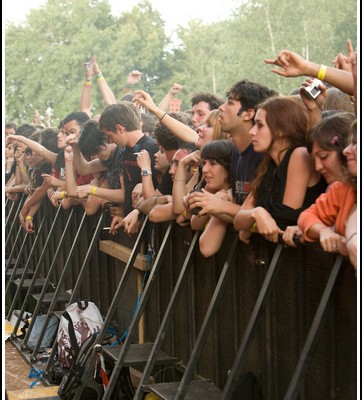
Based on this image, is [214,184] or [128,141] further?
[128,141]

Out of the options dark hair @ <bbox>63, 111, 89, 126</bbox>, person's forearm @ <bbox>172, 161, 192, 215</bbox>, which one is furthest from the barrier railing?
dark hair @ <bbox>63, 111, 89, 126</bbox>

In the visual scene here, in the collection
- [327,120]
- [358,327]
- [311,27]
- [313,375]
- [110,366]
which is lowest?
[110,366]

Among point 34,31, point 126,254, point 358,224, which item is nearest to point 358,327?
point 358,224

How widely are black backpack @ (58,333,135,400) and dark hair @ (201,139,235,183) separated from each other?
1861mm

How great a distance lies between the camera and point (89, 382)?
25.3ft

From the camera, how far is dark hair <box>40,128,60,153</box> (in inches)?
476

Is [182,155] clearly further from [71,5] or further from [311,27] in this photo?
[71,5]

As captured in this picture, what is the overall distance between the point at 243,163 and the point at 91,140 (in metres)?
3.63

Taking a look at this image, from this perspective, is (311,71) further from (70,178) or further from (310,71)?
(70,178)

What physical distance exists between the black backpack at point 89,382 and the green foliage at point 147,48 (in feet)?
163

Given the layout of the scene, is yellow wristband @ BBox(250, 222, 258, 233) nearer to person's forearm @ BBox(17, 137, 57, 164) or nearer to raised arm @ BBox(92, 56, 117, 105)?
raised arm @ BBox(92, 56, 117, 105)

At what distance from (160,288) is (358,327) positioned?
3494 millimetres

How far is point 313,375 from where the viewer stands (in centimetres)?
495

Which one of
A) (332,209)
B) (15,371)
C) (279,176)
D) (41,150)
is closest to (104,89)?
(41,150)
